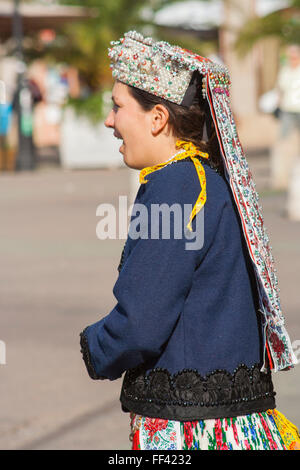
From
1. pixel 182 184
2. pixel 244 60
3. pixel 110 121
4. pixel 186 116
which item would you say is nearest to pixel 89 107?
pixel 244 60

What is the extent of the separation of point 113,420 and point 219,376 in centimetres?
268

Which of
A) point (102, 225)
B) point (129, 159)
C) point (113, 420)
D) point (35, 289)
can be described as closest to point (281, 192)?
point (102, 225)

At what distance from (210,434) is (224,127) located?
0.74 metres

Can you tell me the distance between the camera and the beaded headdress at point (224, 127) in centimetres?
238

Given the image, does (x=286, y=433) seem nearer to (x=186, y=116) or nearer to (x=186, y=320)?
(x=186, y=320)

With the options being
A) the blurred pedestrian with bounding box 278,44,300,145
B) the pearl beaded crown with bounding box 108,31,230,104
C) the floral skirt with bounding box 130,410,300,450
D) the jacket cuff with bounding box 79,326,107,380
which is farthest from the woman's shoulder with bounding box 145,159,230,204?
the blurred pedestrian with bounding box 278,44,300,145

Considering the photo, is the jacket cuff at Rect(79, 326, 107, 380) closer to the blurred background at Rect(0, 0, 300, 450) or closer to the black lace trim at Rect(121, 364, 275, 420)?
the black lace trim at Rect(121, 364, 275, 420)

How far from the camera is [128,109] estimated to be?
247 centimetres

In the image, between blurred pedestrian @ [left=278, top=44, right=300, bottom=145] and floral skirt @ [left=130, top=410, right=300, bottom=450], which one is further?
blurred pedestrian @ [left=278, top=44, right=300, bottom=145]

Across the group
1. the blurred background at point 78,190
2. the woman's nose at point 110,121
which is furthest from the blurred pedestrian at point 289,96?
the woman's nose at point 110,121

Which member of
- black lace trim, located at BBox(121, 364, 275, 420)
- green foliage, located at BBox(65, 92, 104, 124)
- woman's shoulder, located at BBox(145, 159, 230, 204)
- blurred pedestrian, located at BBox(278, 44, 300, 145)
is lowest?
black lace trim, located at BBox(121, 364, 275, 420)

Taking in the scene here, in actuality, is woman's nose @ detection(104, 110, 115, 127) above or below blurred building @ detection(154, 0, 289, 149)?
below

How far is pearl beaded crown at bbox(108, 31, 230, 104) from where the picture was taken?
2.40m

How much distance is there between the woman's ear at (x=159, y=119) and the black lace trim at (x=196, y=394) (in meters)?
0.58
